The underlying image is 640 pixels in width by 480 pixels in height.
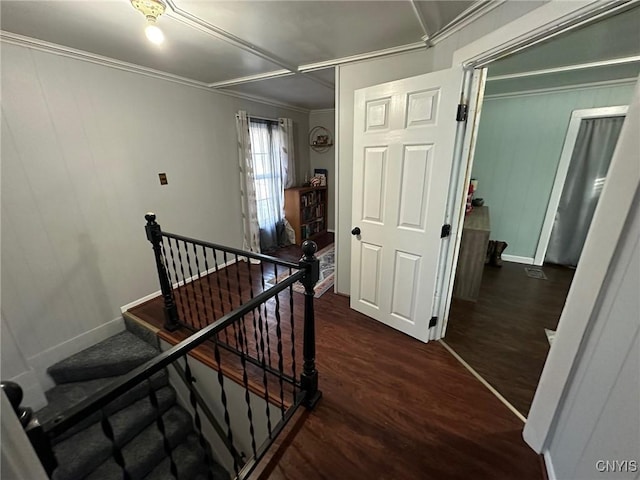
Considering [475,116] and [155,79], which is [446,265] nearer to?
[475,116]

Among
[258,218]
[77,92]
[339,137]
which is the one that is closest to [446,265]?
[339,137]

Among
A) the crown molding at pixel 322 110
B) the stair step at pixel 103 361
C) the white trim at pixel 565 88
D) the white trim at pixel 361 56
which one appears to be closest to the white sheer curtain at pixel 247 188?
the white trim at pixel 361 56

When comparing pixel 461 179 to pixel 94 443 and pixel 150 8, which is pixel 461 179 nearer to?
pixel 150 8

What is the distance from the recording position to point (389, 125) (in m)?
1.97

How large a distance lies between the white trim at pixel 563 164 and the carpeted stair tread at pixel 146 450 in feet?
15.3

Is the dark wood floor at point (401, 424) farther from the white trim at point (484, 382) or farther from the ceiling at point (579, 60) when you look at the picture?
the ceiling at point (579, 60)

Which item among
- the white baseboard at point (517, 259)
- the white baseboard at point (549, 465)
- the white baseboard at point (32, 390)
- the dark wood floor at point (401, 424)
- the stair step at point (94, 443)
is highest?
the white baseboard at point (517, 259)

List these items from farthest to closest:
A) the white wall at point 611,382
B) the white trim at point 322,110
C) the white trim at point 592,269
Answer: the white trim at point 322,110, the white trim at point 592,269, the white wall at point 611,382

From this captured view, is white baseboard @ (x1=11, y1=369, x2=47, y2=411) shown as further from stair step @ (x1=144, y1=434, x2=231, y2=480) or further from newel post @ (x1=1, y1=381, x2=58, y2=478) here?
newel post @ (x1=1, y1=381, x2=58, y2=478)

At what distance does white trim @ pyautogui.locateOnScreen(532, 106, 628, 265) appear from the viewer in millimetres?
2994

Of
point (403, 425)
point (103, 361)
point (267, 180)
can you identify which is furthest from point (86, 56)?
point (403, 425)

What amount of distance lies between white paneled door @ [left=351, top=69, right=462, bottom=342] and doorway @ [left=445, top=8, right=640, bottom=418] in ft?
1.82

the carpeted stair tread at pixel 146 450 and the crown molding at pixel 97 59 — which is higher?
the crown molding at pixel 97 59

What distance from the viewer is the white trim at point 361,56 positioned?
1.94 metres
